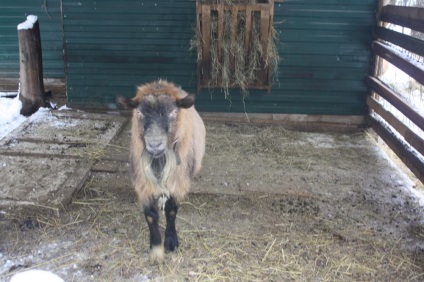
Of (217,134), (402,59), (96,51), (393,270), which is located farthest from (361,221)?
(96,51)

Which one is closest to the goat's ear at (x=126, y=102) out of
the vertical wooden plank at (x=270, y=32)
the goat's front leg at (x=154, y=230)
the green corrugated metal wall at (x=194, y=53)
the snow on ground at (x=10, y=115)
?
the goat's front leg at (x=154, y=230)

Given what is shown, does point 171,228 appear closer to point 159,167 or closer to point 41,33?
point 159,167

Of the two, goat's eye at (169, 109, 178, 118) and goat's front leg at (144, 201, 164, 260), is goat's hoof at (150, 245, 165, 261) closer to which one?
goat's front leg at (144, 201, 164, 260)

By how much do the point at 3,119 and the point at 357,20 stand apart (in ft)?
18.4

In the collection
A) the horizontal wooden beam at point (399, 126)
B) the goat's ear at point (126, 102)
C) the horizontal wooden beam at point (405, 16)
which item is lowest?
the horizontal wooden beam at point (399, 126)

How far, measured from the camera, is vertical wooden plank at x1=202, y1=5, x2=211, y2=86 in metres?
5.80

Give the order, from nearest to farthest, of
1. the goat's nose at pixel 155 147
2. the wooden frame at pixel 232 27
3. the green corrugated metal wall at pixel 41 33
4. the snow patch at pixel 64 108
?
the goat's nose at pixel 155 147, the wooden frame at pixel 232 27, the snow patch at pixel 64 108, the green corrugated metal wall at pixel 41 33

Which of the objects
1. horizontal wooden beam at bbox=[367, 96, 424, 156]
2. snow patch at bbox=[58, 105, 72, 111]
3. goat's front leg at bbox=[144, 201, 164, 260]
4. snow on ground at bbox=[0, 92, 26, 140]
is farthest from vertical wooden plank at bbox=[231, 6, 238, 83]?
snow on ground at bbox=[0, 92, 26, 140]

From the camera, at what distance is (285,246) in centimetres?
396

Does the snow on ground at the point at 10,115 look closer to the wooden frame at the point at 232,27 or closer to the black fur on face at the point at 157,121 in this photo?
the wooden frame at the point at 232,27

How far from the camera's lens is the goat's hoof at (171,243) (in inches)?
150

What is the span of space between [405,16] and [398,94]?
994 mm

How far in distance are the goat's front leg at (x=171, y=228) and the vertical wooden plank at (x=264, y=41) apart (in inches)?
121

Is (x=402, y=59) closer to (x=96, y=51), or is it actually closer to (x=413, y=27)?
(x=413, y=27)
